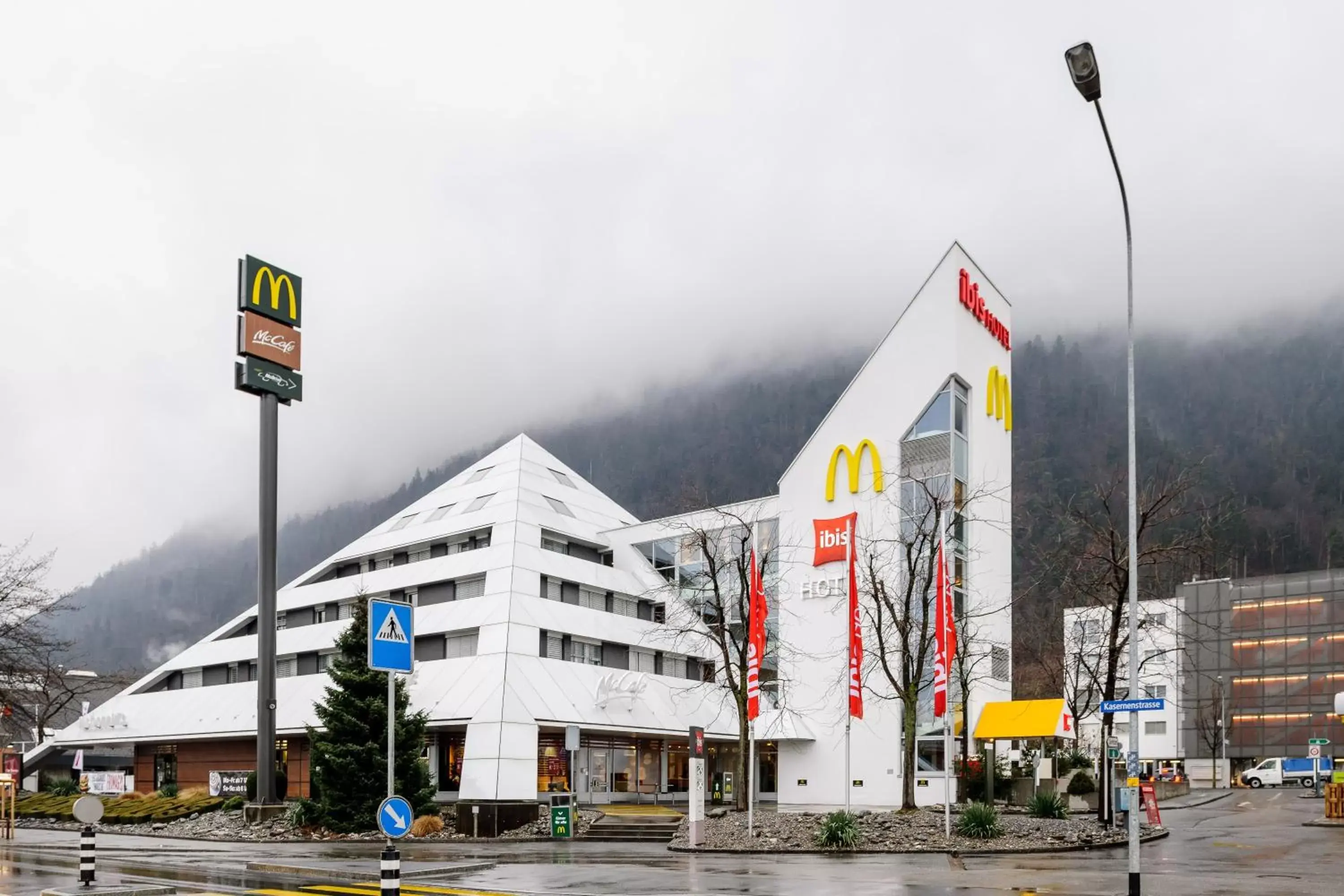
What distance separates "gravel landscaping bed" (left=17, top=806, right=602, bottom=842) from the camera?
38125 millimetres

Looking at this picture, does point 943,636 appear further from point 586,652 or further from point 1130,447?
point 586,652

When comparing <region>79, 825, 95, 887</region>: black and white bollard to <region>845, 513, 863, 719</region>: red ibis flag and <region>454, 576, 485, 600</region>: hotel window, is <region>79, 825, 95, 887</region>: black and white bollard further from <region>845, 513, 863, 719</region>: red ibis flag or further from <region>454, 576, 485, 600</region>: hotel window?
<region>454, 576, 485, 600</region>: hotel window

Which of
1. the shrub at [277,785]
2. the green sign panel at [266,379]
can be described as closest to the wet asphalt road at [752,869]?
the shrub at [277,785]

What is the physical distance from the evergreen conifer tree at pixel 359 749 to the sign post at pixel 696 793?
33.3 ft

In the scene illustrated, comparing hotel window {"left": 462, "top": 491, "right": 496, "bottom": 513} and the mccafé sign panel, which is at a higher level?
the mccafé sign panel

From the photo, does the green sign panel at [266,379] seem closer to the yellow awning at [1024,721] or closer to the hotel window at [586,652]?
the hotel window at [586,652]

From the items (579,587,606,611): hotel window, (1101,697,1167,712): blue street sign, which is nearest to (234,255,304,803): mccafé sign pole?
(579,587,606,611): hotel window

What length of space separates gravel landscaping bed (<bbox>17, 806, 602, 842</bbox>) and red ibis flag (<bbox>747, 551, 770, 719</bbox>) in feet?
29.5

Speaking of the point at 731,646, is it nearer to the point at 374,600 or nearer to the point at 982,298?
the point at 982,298

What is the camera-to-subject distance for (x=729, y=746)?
56562 millimetres

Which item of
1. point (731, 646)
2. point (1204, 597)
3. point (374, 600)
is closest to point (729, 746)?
point (731, 646)

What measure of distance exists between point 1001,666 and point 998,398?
467 inches

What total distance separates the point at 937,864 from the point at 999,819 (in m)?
9.25

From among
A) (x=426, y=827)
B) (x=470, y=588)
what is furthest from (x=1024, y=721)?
(x=470, y=588)
